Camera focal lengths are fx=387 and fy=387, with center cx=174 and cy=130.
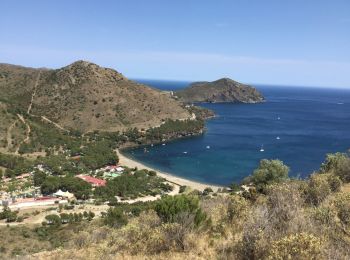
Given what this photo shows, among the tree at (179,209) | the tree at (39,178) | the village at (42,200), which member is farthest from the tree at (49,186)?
the tree at (179,209)

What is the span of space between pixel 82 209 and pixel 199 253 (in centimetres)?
4911

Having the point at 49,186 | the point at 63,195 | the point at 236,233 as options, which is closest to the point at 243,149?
the point at 63,195

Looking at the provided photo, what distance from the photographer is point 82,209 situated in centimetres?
5766

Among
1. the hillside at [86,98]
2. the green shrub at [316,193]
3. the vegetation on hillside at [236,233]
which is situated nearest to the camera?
the vegetation on hillside at [236,233]

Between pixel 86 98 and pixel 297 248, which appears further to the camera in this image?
pixel 86 98

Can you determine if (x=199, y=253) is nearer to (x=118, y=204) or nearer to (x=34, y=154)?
(x=118, y=204)

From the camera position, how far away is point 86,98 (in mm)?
126875

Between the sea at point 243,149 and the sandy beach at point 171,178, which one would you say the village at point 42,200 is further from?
the sea at point 243,149

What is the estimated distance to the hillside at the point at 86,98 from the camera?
12088cm

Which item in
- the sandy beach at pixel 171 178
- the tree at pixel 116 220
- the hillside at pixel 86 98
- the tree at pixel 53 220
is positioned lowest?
Answer: the sandy beach at pixel 171 178

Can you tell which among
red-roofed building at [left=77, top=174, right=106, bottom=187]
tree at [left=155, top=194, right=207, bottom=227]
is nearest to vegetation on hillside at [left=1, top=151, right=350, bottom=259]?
tree at [left=155, top=194, right=207, bottom=227]

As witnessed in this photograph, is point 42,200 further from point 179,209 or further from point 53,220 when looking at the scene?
point 179,209

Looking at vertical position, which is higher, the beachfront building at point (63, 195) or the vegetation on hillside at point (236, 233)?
the vegetation on hillside at point (236, 233)

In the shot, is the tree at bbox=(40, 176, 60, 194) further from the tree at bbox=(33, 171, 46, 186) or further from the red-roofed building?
the red-roofed building
